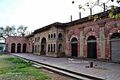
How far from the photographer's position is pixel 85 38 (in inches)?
845

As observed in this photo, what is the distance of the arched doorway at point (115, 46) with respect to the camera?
16.9 m

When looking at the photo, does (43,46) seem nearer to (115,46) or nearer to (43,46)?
(43,46)

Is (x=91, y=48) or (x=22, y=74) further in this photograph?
(x=91, y=48)

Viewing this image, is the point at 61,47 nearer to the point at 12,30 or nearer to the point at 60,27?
the point at 60,27

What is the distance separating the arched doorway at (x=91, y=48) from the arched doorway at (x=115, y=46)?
9.02 feet

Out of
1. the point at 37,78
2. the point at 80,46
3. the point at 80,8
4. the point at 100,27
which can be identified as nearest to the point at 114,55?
the point at 100,27

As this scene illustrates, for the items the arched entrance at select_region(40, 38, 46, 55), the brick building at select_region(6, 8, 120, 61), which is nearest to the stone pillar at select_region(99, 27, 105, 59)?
the brick building at select_region(6, 8, 120, 61)

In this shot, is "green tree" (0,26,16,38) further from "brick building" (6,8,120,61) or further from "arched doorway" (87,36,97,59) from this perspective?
"arched doorway" (87,36,97,59)

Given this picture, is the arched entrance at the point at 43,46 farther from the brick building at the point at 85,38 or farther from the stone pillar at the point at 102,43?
the stone pillar at the point at 102,43

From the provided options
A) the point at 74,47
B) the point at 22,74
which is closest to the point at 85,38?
the point at 74,47

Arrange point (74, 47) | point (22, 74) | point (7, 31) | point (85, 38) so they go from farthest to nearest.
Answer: point (7, 31) < point (74, 47) < point (85, 38) < point (22, 74)

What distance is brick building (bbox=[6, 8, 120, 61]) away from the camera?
1748 centimetres

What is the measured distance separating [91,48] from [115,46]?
3.83 m

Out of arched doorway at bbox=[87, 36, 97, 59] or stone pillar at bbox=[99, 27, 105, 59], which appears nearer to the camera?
stone pillar at bbox=[99, 27, 105, 59]
